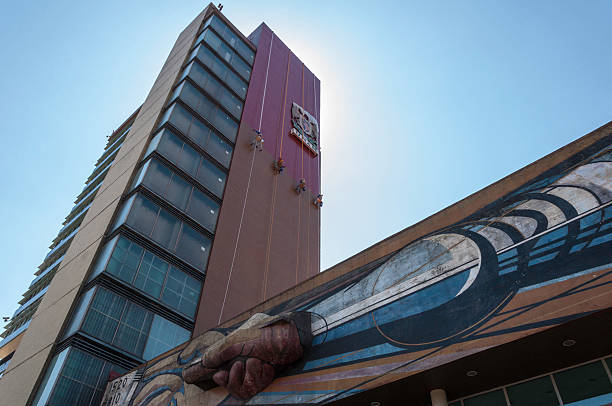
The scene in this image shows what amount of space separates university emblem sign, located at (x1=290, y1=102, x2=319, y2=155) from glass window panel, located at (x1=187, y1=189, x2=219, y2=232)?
15.6 meters

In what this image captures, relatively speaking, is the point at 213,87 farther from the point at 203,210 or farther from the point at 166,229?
the point at 166,229

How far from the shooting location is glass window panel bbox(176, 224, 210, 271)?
2877 cm

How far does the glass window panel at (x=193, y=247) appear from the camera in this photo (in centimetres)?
2877

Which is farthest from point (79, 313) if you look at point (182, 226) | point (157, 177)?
point (157, 177)

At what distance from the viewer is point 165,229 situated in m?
28.6

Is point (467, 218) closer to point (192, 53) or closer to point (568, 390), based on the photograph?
point (568, 390)

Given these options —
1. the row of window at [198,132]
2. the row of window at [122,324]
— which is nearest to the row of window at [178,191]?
the row of window at [198,132]

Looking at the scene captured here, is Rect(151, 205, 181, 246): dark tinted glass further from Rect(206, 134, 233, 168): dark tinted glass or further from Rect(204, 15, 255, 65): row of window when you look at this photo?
Rect(204, 15, 255, 65): row of window

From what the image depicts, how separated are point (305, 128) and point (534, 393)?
3908 cm

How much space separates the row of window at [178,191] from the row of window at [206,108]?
21.0 feet

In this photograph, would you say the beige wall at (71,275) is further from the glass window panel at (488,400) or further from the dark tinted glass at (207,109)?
the glass window panel at (488,400)

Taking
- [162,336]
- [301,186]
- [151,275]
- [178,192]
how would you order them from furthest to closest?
[301,186] → [178,192] → [151,275] → [162,336]

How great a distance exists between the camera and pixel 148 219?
28.1 meters

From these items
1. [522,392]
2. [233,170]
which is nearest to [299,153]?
[233,170]
